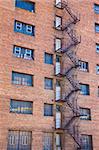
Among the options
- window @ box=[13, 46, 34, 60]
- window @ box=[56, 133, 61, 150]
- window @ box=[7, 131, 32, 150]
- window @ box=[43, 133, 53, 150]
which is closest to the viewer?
window @ box=[7, 131, 32, 150]

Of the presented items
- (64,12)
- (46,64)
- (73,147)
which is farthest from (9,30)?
(73,147)

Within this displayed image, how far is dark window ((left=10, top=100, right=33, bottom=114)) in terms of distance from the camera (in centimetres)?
2838

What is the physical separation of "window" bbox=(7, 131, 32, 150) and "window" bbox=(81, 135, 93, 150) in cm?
669

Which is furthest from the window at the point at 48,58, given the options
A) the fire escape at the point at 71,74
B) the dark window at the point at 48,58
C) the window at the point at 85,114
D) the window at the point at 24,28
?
the window at the point at 85,114

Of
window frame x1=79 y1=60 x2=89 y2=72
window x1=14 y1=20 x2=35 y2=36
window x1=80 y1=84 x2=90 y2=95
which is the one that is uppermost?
window x1=14 y1=20 x2=35 y2=36

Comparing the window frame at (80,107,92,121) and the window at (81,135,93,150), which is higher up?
the window frame at (80,107,92,121)

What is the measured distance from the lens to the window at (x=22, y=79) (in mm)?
29406

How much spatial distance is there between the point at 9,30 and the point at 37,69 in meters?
5.12

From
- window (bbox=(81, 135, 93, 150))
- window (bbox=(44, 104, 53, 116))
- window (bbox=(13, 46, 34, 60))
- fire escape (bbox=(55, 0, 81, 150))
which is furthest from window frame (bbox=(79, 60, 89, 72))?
window (bbox=(81, 135, 93, 150))

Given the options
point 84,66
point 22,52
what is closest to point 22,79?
point 22,52

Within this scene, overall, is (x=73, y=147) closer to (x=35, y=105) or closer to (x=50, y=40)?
(x=35, y=105)

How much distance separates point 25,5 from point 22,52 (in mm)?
5782

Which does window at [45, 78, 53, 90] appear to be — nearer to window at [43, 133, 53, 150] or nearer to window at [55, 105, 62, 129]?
window at [55, 105, 62, 129]

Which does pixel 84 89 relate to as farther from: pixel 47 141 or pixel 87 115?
pixel 47 141
